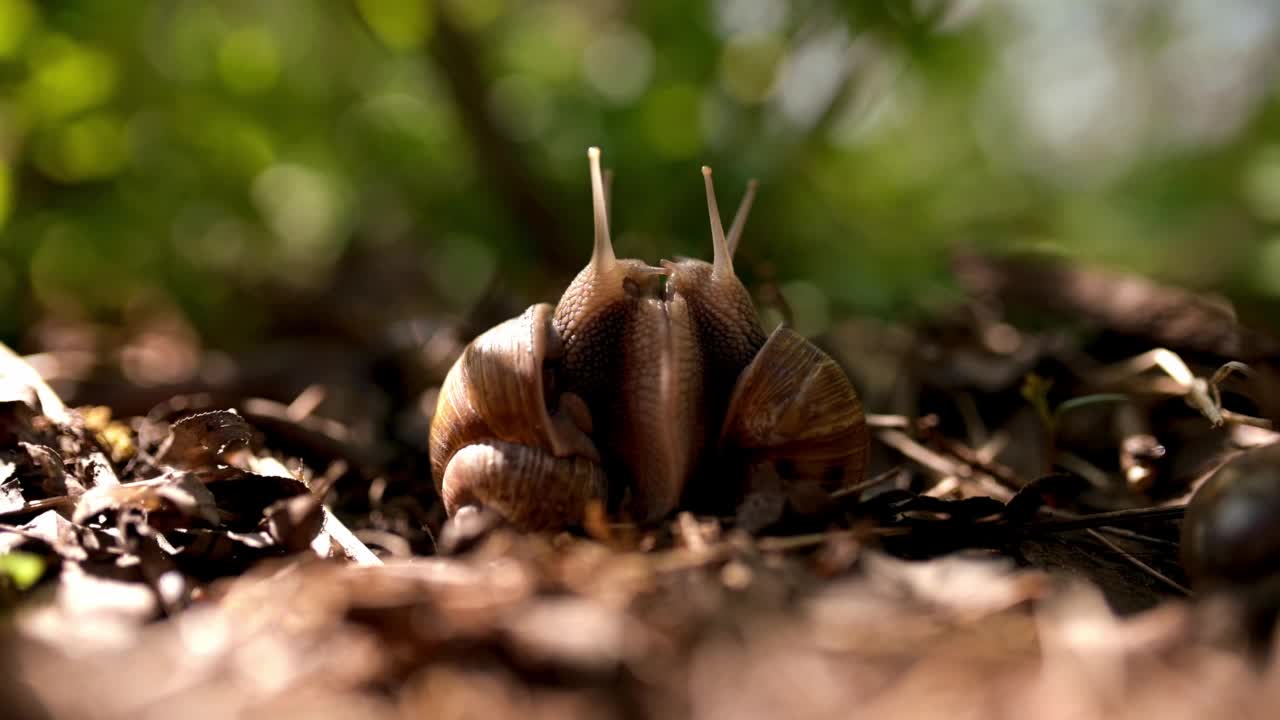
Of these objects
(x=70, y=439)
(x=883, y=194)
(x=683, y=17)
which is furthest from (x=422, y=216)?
(x=70, y=439)

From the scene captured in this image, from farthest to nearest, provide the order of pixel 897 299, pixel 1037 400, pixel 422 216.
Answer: pixel 422 216 → pixel 897 299 → pixel 1037 400

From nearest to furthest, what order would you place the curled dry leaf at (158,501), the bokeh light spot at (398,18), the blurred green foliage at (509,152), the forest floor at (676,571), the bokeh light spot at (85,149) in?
1. the forest floor at (676,571)
2. the curled dry leaf at (158,501)
3. the bokeh light spot at (85,149)
4. the blurred green foliage at (509,152)
5. the bokeh light spot at (398,18)

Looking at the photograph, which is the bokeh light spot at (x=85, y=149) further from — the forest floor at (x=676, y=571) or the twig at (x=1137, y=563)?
the twig at (x=1137, y=563)

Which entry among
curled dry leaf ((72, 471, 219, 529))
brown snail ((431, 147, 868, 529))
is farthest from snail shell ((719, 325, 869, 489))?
curled dry leaf ((72, 471, 219, 529))

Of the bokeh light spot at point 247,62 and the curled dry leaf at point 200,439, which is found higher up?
the bokeh light spot at point 247,62

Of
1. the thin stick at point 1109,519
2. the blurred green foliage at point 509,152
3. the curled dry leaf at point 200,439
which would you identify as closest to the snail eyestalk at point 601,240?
the curled dry leaf at point 200,439

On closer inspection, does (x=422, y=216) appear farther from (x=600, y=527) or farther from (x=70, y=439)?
(x=600, y=527)
